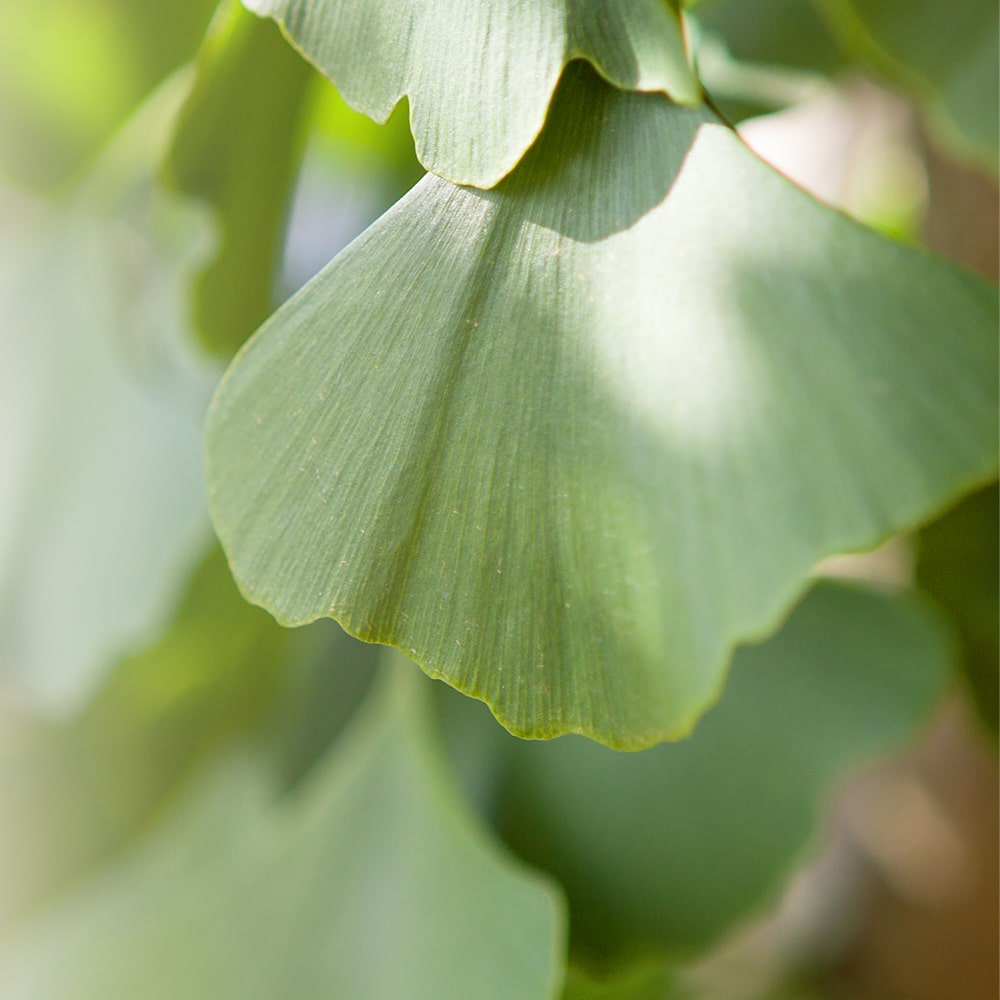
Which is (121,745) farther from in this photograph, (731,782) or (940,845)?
(940,845)

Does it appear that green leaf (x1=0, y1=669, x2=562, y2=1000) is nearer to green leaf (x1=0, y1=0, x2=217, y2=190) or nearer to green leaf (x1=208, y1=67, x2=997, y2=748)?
green leaf (x1=208, y1=67, x2=997, y2=748)

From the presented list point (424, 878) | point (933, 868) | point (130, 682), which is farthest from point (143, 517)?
point (933, 868)

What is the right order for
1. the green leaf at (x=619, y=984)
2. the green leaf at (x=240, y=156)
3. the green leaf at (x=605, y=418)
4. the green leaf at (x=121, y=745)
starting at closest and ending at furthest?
1. the green leaf at (x=605, y=418)
2. the green leaf at (x=240, y=156)
3. the green leaf at (x=619, y=984)
4. the green leaf at (x=121, y=745)

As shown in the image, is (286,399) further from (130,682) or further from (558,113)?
(130,682)

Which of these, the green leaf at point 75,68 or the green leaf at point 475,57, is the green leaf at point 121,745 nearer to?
the green leaf at point 75,68

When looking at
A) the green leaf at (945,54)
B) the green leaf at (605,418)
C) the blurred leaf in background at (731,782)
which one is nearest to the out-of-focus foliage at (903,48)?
the green leaf at (945,54)

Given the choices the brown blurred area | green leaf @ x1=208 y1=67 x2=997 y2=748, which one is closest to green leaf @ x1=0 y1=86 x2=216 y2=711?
green leaf @ x1=208 y1=67 x2=997 y2=748
